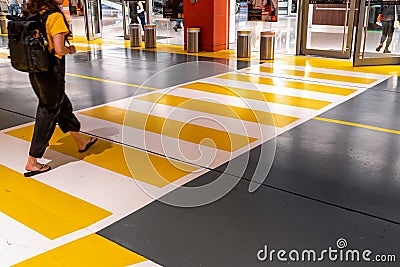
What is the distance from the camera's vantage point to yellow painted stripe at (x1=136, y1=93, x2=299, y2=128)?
6.20 metres

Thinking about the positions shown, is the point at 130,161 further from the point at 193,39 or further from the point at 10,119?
the point at 193,39

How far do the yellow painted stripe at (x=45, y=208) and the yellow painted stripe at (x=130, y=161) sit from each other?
2.37 ft

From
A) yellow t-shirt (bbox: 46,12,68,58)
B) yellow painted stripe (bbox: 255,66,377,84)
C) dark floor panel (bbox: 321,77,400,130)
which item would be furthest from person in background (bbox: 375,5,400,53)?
yellow t-shirt (bbox: 46,12,68,58)

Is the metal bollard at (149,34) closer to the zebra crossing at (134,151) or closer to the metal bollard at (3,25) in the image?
the zebra crossing at (134,151)

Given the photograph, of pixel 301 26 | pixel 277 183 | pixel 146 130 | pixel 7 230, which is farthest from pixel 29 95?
pixel 301 26

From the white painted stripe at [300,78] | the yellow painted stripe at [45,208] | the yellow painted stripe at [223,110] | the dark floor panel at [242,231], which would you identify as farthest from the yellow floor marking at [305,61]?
the yellow painted stripe at [45,208]

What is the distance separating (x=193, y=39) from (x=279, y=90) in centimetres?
521

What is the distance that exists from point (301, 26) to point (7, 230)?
10074mm

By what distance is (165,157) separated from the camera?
4910 millimetres

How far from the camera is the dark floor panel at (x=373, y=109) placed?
20.0 ft

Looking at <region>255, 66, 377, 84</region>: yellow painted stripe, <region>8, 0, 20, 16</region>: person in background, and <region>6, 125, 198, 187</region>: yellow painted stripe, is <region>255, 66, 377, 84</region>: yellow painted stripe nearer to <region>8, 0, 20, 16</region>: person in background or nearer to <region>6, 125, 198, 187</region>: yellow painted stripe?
<region>6, 125, 198, 187</region>: yellow painted stripe

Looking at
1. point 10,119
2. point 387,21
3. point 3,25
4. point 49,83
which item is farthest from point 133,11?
point 49,83

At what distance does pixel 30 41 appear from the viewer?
3910 millimetres

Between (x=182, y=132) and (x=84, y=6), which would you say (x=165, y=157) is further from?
(x=84, y=6)
